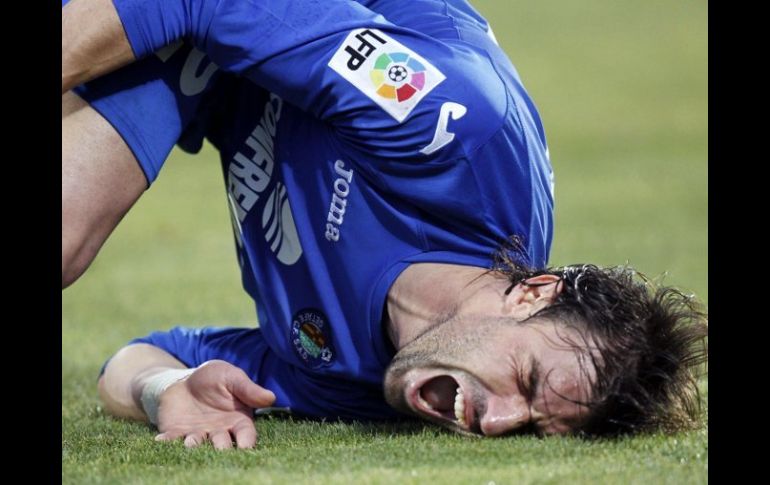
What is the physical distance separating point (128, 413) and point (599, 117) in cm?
983

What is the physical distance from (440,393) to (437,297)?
0.79 ft

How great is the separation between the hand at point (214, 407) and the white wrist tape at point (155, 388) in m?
0.13

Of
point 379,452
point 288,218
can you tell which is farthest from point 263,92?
point 379,452

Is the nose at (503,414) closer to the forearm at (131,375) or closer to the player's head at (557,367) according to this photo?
the player's head at (557,367)

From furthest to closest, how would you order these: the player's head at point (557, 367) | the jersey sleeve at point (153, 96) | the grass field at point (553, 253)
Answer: the jersey sleeve at point (153, 96), the player's head at point (557, 367), the grass field at point (553, 253)

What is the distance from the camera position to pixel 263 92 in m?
3.65

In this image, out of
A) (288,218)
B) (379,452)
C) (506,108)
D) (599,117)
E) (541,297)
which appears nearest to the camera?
(379,452)

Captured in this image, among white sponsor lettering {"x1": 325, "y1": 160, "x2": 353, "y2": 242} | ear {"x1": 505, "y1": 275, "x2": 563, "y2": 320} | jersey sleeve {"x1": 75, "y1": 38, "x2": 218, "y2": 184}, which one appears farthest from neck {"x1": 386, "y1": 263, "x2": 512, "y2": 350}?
jersey sleeve {"x1": 75, "y1": 38, "x2": 218, "y2": 184}

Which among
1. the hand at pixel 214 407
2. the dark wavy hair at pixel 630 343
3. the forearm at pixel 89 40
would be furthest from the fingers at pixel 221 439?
the forearm at pixel 89 40

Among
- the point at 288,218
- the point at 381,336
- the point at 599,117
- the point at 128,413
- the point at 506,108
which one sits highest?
the point at 599,117

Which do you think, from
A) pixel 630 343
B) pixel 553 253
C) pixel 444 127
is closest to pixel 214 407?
pixel 444 127

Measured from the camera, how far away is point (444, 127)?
3094 mm

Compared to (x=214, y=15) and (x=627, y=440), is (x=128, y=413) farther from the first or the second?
(x=627, y=440)

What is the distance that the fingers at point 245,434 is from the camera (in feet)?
9.72
